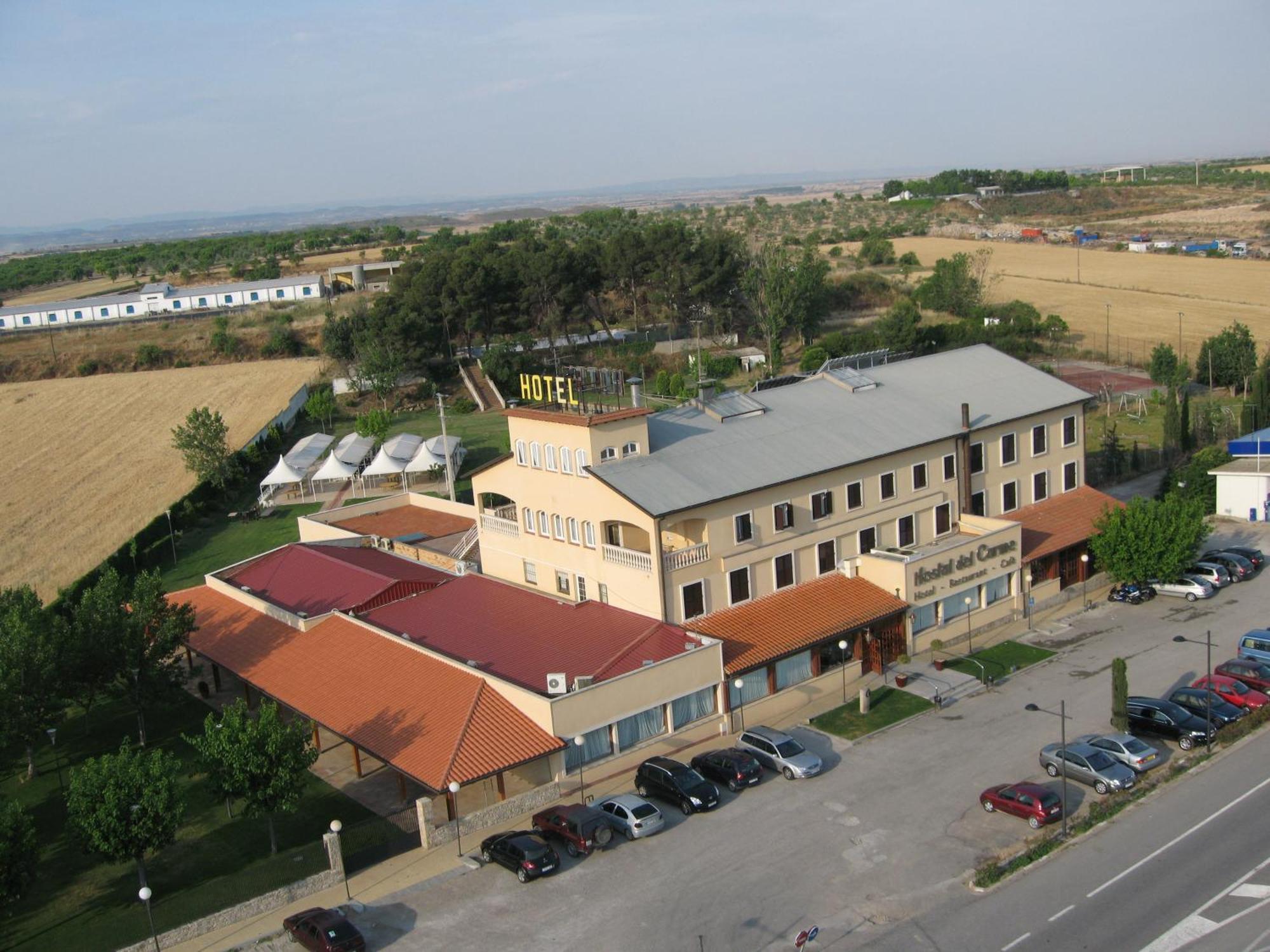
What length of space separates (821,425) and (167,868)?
2857cm

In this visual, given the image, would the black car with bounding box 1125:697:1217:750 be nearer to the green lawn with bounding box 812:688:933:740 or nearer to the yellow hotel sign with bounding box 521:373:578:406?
the green lawn with bounding box 812:688:933:740

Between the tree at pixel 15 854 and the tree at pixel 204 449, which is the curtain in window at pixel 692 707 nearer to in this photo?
the tree at pixel 15 854

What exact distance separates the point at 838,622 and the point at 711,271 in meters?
73.7

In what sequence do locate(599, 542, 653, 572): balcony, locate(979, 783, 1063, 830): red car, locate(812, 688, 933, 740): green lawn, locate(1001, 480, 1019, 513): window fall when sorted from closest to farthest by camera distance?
1. locate(979, 783, 1063, 830): red car
2. locate(812, 688, 933, 740): green lawn
3. locate(599, 542, 653, 572): balcony
4. locate(1001, 480, 1019, 513): window

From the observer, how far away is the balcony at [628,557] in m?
39.6

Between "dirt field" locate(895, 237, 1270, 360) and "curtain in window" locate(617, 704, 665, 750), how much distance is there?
7725 cm

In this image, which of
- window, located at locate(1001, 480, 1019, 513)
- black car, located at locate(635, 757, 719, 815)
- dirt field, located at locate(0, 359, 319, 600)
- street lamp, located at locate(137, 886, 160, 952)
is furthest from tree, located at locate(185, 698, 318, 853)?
dirt field, located at locate(0, 359, 319, 600)

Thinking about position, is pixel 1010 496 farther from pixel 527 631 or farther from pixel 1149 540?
pixel 527 631

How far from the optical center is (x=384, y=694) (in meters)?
37.2

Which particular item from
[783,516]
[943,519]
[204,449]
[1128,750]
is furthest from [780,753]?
[204,449]

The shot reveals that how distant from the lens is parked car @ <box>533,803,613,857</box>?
3030 centimetres

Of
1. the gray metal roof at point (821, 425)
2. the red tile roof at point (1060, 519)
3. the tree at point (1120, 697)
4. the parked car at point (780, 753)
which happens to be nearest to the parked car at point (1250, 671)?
the tree at point (1120, 697)

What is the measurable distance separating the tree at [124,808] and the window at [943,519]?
31332 mm

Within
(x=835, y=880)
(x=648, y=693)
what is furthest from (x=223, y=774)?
(x=835, y=880)
